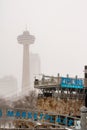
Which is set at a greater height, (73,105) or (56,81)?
(56,81)

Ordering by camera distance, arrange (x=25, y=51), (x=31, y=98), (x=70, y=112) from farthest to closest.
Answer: (x=25, y=51), (x=31, y=98), (x=70, y=112)

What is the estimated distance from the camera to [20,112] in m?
27.9

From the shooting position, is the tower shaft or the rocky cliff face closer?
the rocky cliff face

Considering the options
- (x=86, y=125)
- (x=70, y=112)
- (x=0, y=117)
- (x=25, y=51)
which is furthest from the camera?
(x=25, y=51)

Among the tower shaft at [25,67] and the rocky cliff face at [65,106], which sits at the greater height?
the tower shaft at [25,67]

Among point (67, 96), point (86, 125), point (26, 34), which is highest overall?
point (26, 34)

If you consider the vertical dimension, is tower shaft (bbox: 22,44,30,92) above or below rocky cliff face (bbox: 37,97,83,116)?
above

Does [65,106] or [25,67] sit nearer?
[65,106]

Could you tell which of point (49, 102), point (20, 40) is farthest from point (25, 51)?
point (49, 102)

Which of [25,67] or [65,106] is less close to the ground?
[25,67]

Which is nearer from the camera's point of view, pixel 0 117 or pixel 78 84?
pixel 0 117

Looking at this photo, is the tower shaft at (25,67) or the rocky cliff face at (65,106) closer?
the rocky cliff face at (65,106)

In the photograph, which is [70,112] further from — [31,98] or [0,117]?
[31,98]

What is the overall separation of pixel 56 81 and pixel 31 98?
35.4 metres
